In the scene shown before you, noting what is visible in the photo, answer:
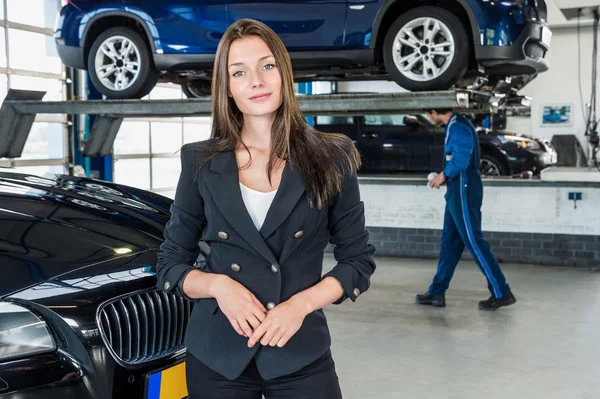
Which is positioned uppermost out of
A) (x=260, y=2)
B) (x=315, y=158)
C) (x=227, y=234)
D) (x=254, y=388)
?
(x=260, y=2)

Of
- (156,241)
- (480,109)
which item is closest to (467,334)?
(480,109)

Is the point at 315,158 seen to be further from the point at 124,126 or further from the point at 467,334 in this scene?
the point at 124,126

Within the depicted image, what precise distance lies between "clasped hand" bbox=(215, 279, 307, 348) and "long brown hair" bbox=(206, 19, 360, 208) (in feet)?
0.75

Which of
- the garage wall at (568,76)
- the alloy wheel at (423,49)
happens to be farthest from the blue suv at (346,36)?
the garage wall at (568,76)

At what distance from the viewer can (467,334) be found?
4832 millimetres

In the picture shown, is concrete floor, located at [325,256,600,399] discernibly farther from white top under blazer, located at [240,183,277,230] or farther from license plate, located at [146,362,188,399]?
white top under blazer, located at [240,183,277,230]

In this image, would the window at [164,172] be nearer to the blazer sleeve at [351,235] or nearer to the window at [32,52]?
the window at [32,52]

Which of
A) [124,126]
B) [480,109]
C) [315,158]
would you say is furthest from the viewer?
[124,126]

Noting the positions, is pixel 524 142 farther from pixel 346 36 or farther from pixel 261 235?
pixel 261 235

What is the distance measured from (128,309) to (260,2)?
12.3ft

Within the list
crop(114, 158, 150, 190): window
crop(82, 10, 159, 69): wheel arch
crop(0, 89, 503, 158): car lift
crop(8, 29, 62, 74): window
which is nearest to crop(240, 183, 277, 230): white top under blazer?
crop(0, 89, 503, 158): car lift

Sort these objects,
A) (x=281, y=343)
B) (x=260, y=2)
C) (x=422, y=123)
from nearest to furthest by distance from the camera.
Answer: (x=281, y=343) → (x=260, y=2) → (x=422, y=123)

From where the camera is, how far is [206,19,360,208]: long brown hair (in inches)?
58.7

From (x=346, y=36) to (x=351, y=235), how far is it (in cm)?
381
